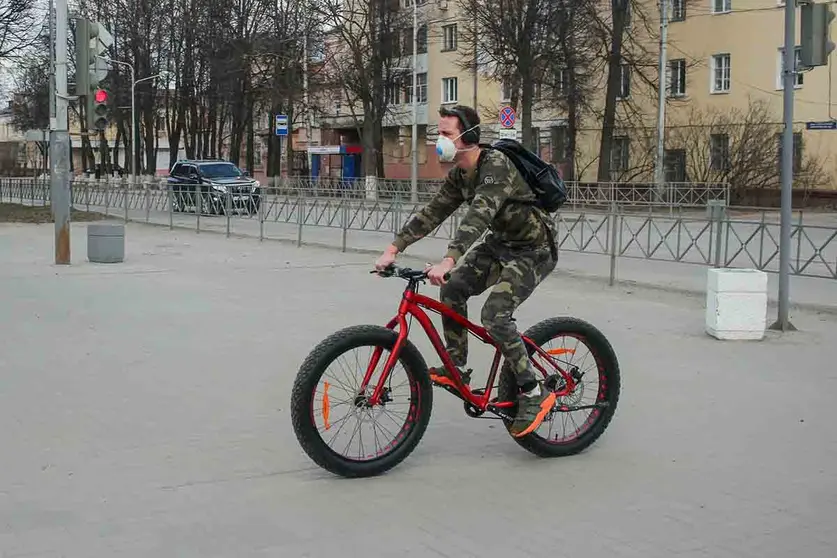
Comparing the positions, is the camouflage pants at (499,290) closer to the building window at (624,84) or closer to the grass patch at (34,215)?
the grass patch at (34,215)

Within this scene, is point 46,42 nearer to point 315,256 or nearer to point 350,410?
point 315,256

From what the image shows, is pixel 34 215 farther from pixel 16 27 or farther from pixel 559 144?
pixel 559 144

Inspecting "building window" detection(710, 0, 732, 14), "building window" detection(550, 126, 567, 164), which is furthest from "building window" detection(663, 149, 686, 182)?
"building window" detection(710, 0, 732, 14)

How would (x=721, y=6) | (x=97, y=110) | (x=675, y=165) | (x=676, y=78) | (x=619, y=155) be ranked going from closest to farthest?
(x=97, y=110) < (x=675, y=165) < (x=721, y=6) < (x=676, y=78) < (x=619, y=155)

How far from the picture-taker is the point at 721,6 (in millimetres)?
44844

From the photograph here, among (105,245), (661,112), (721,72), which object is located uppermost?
(721,72)

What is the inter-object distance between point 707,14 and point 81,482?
143 ft

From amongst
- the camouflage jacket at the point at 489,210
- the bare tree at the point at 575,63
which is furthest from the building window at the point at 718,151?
the camouflage jacket at the point at 489,210

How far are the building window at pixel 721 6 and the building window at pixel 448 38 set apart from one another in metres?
15.6

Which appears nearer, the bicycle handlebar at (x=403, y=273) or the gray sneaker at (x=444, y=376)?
the bicycle handlebar at (x=403, y=273)

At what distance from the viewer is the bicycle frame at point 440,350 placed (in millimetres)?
5484

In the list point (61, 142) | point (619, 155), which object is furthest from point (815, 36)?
point (619, 155)

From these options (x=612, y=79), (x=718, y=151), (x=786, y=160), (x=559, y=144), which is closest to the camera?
(x=786, y=160)

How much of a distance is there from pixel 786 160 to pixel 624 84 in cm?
3703
